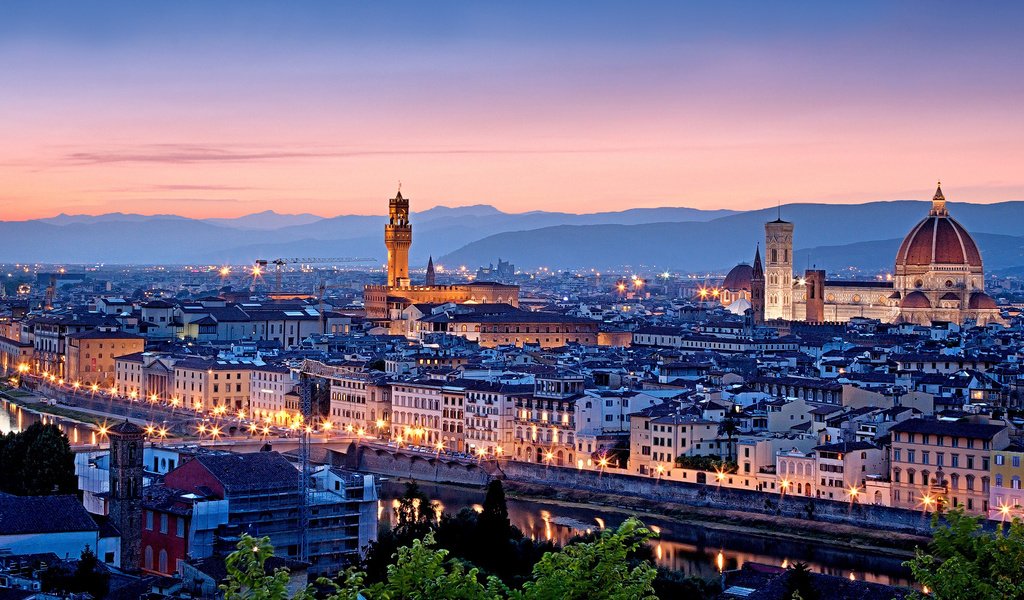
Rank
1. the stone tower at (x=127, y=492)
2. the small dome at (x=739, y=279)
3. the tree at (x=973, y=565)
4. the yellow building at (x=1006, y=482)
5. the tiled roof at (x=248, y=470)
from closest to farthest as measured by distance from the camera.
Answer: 1. the tree at (x=973, y=565)
2. the stone tower at (x=127, y=492)
3. the tiled roof at (x=248, y=470)
4. the yellow building at (x=1006, y=482)
5. the small dome at (x=739, y=279)

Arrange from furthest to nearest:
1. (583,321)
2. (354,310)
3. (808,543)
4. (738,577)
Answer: (354,310), (583,321), (808,543), (738,577)

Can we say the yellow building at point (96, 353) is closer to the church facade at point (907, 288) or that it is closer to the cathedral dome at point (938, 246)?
the church facade at point (907, 288)

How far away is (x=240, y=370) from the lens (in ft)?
182

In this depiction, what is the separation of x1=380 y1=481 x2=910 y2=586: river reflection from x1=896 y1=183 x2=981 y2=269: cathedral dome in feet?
172

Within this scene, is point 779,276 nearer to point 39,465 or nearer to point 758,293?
point 758,293

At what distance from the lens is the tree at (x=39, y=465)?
30922 millimetres

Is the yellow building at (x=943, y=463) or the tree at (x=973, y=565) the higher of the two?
the tree at (x=973, y=565)

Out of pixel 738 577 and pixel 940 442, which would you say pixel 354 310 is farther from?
pixel 738 577

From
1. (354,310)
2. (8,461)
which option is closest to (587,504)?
(8,461)

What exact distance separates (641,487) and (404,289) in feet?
178

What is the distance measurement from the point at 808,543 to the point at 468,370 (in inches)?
712

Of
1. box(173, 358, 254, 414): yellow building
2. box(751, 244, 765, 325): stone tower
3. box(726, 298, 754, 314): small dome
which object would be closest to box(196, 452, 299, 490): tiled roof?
box(173, 358, 254, 414): yellow building

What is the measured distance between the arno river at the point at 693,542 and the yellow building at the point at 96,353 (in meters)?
28.6

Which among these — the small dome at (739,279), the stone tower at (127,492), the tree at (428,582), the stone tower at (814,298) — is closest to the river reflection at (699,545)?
the stone tower at (127,492)
